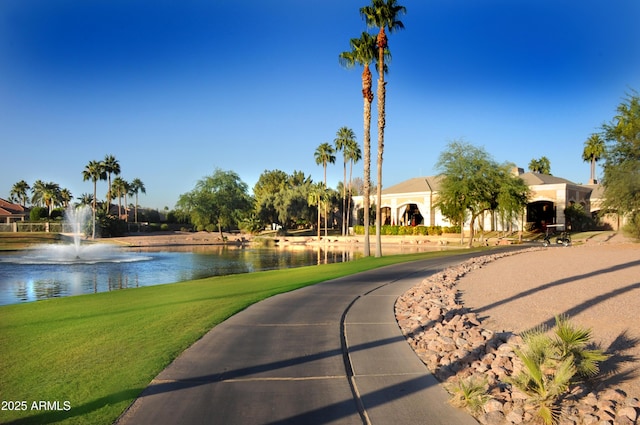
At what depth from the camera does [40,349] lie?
7.91 metres

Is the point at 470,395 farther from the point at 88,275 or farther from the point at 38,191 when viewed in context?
the point at 38,191

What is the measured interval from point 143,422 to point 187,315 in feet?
19.3

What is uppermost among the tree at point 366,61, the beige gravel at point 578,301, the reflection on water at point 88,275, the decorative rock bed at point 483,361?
the tree at point 366,61

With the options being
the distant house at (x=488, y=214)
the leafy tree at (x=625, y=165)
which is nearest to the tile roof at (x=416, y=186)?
the distant house at (x=488, y=214)

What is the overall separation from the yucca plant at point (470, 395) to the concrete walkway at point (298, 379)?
14cm

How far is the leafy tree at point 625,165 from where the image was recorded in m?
31.5

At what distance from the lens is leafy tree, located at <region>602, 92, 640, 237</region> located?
1240 inches

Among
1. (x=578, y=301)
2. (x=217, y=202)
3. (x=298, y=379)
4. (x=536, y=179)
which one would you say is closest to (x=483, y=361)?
(x=298, y=379)

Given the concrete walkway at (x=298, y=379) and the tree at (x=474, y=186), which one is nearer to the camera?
the concrete walkway at (x=298, y=379)

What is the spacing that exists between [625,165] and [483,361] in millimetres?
30950

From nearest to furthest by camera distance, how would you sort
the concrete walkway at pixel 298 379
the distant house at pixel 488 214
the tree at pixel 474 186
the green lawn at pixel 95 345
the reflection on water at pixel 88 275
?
the concrete walkway at pixel 298 379, the green lawn at pixel 95 345, the reflection on water at pixel 88 275, the tree at pixel 474 186, the distant house at pixel 488 214

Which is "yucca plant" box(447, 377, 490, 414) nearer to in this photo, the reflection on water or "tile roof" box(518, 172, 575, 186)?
the reflection on water

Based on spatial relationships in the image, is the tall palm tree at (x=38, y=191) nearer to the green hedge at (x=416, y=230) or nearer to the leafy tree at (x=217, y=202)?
the leafy tree at (x=217, y=202)

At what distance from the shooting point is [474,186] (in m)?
44.3
